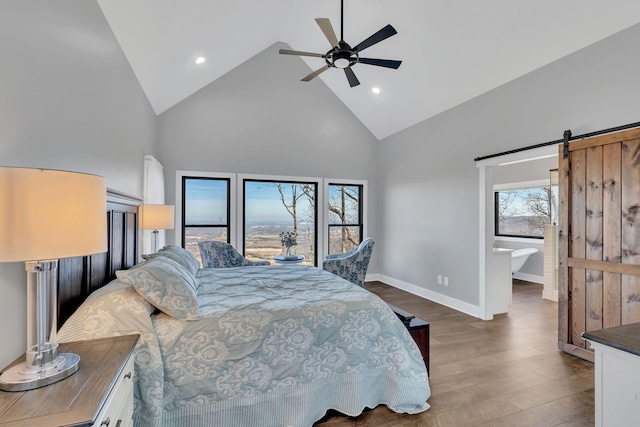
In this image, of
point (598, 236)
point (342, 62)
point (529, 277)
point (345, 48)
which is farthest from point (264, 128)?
point (529, 277)

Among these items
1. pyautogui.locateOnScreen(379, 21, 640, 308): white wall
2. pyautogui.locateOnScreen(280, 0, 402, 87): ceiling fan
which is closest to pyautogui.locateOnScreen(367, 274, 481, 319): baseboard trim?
pyautogui.locateOnScreen(379, 21, 640, 308): white wall

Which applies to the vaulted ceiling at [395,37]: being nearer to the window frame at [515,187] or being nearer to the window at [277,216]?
the window at [277,216]

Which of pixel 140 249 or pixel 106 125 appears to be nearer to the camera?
pixel 106 125

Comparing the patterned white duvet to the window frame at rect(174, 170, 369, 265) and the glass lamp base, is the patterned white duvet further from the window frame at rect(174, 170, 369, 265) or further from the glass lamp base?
the window frame at rect(174, 170, 369, 265)

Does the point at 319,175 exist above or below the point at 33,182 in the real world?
above

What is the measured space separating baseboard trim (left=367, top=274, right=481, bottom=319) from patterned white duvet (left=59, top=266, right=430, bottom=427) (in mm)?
2450

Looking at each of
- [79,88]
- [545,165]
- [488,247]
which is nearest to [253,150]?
[79,88]

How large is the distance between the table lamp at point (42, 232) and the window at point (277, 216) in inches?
175

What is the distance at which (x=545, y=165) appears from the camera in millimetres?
6160

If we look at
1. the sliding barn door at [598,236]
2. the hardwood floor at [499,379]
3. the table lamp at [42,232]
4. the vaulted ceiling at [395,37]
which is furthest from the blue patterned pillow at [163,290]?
the sliding barn door at [598,236]

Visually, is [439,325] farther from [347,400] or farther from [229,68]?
[229,68]

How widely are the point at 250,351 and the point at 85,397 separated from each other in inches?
38.0

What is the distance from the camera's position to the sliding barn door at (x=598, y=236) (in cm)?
263

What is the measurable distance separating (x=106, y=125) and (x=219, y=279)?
1.57 meters
